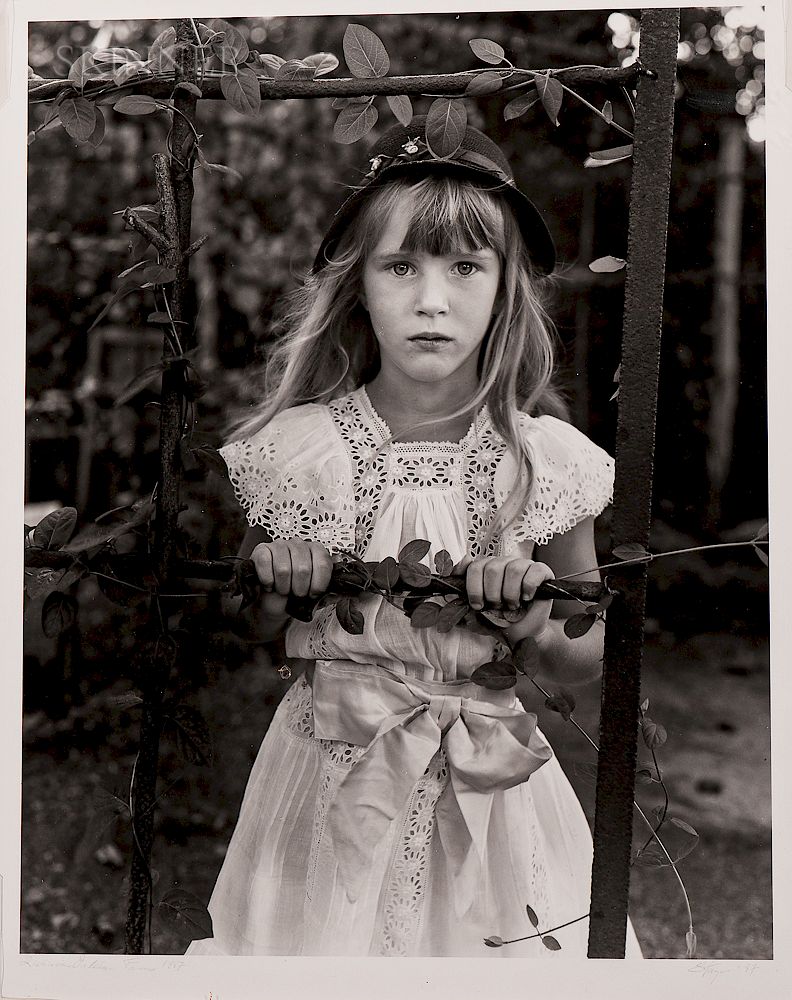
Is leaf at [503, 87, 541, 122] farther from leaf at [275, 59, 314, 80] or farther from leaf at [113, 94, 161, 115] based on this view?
leaf at [113, 94, 161, 115]

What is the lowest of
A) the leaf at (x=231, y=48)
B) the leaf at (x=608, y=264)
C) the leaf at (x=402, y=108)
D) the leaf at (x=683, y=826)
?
Result: the leaf at (x=683, y=826)

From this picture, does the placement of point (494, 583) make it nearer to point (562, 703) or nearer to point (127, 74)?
point (562, 703)

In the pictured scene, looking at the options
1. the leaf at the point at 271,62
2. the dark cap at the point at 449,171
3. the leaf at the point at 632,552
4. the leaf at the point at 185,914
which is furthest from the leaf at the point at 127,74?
the leaf at the point at 185,914

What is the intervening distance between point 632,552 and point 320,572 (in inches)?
12.5

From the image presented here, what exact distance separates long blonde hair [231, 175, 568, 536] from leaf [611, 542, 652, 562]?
4.4 inches

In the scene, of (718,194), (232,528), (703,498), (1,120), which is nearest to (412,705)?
(232,528)

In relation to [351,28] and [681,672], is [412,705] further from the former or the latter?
[351,28]

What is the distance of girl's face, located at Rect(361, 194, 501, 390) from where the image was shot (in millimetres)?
1051

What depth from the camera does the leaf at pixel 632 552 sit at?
1021 mm

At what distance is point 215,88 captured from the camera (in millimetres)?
1061

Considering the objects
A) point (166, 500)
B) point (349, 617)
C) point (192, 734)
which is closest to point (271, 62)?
point (166, 500)

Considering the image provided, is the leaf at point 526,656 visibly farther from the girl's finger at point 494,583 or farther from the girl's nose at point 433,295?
the girl's nose at point 433,295

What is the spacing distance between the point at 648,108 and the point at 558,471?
38cm

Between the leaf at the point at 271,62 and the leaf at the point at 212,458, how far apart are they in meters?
0.40
